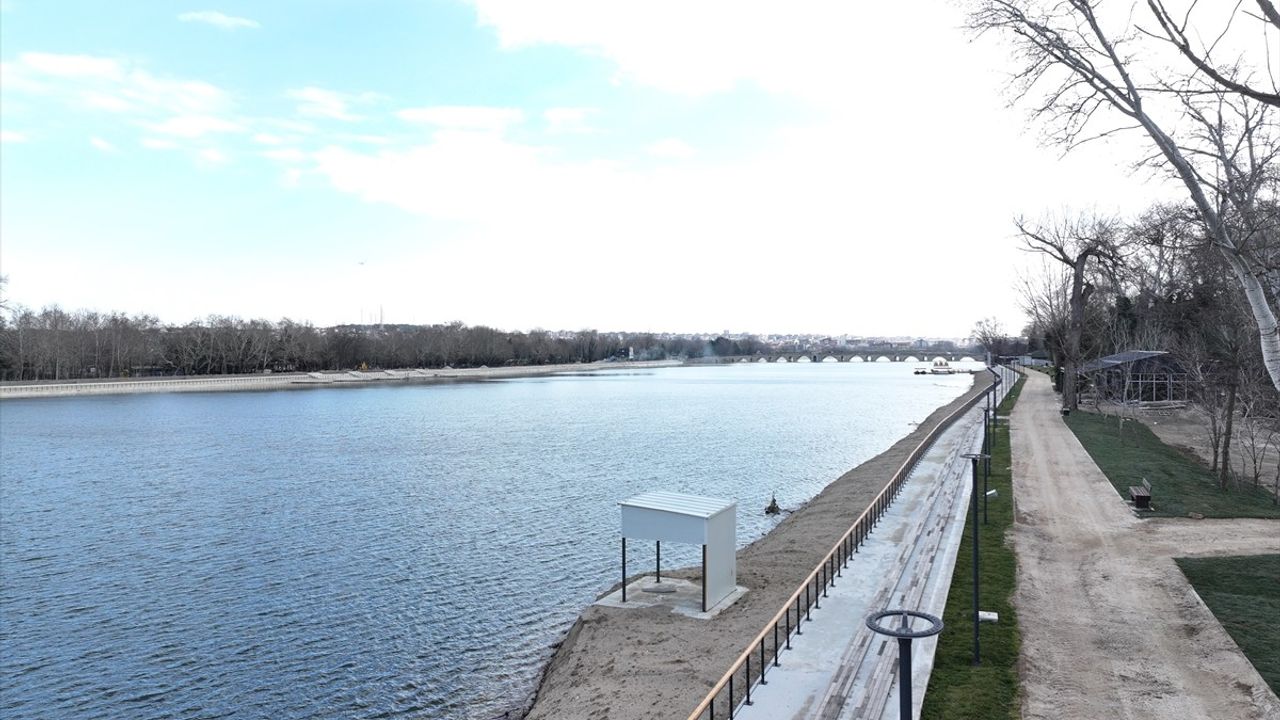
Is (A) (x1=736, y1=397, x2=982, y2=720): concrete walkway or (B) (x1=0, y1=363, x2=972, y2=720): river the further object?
(B) (x1=0, y1=363, x2=972, y2=720): river

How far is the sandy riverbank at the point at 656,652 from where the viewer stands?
13.2 meters

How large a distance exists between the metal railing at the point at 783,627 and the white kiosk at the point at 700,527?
68.0 inches

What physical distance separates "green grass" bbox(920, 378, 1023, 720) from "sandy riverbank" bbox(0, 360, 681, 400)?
12446 centimetres

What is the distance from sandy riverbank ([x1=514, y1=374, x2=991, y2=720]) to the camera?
43.4ft

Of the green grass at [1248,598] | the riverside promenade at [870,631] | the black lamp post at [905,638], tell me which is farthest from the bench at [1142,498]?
the black lamp post at [905,638]

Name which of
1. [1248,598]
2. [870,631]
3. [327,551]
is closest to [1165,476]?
[1248,598]

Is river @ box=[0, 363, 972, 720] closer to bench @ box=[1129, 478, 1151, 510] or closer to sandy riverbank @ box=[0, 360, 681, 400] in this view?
bench @ box=[1129, 478, 1151, 510]

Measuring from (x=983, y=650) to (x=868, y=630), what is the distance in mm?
2083

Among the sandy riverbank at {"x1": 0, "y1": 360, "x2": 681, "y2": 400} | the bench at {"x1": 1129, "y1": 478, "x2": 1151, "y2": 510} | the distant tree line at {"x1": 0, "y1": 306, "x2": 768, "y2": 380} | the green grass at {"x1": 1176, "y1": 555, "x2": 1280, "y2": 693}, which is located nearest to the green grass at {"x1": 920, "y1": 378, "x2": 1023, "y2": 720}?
the green grass at {"x1": 1176, "y1": 555, "x2": 1280, "y2": 693}

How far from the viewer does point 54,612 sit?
2041cm

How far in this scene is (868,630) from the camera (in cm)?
1438

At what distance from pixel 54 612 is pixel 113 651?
13.3 ft

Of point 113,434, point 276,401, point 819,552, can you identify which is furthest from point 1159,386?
point 276,401

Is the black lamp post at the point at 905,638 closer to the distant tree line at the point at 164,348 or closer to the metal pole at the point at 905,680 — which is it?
the metal pole at the point at 905,680
